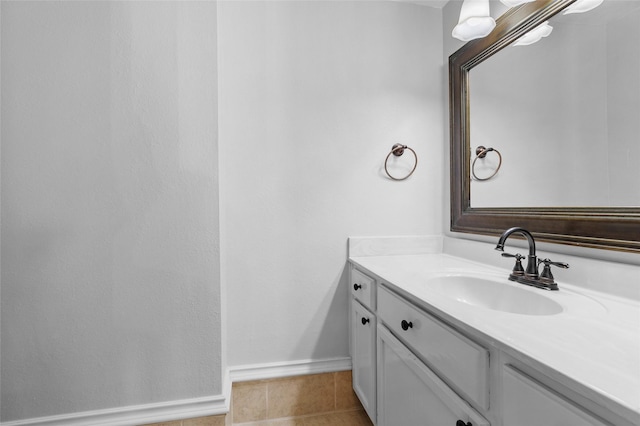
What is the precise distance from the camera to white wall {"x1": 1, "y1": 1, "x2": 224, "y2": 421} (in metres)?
1.22

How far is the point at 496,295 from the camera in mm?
1193

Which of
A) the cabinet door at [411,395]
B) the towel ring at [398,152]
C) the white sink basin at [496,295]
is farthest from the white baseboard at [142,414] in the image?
the towel ring at [398,152]

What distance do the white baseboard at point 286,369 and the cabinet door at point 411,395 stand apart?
442mm

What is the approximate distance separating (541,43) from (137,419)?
218 centimetres

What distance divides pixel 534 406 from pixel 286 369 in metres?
1.32

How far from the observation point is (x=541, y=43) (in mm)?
1239

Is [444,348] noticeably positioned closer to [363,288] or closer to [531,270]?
[531,270]

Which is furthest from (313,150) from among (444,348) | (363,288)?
(444,348)

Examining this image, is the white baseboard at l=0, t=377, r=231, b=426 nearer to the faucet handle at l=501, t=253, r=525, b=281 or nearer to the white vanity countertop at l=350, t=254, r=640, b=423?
the white vanity countertop at l=350, t=254, r=640, b=423

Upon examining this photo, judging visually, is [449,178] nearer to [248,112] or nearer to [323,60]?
[323,60]

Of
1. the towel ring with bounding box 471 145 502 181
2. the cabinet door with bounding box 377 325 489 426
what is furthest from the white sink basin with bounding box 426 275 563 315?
the towel ring with bounding box 471 145 502 181

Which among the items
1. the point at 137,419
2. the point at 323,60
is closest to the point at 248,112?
the point at 323,60

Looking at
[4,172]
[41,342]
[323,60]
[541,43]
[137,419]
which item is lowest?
[137,419]

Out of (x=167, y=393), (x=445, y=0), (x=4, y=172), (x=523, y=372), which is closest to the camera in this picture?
(x=523, y=372)
